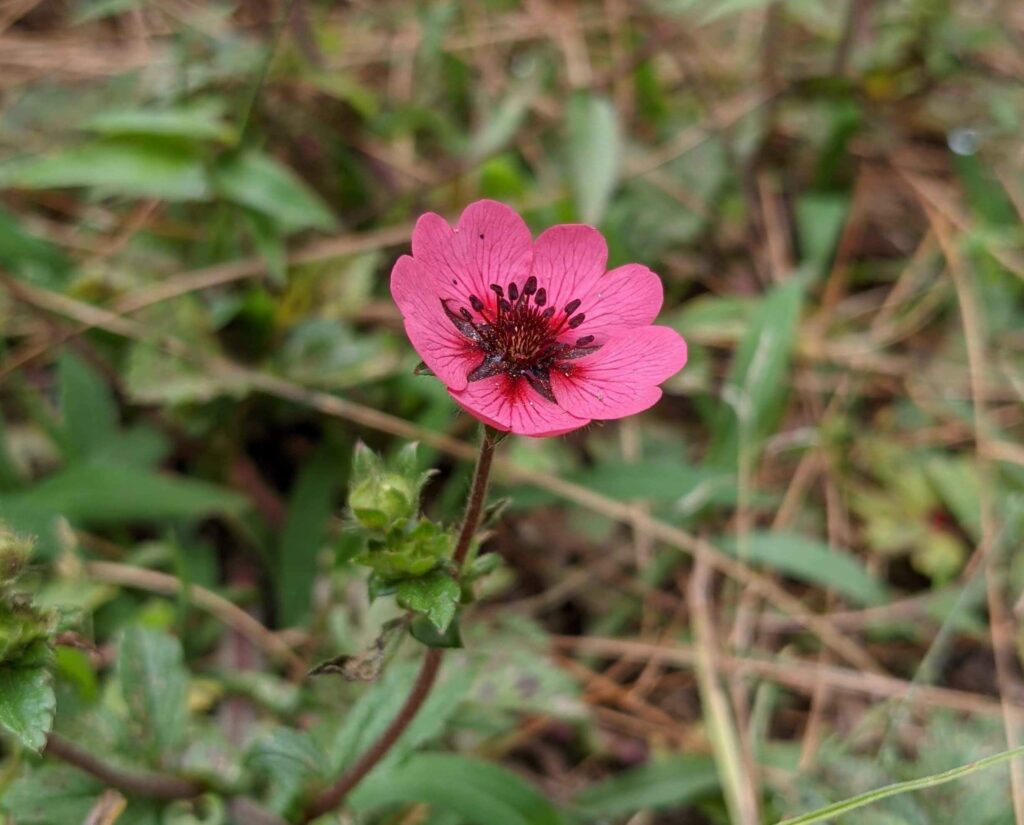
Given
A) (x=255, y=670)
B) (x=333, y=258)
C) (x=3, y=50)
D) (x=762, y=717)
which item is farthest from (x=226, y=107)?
(x=762, y=717)

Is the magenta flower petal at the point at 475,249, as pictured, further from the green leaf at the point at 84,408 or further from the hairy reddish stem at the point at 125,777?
the green leaf at the point at 84,408

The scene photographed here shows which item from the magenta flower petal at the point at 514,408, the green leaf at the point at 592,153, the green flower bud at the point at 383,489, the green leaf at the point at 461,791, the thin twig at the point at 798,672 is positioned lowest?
the green leaf at the point at 461,791

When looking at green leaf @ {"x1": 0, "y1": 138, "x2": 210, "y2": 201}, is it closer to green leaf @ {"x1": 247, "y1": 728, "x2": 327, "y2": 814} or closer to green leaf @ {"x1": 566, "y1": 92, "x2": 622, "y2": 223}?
green leaf @ {"x1": 566, "y1": 92, "x2": 622, "y2": 223}

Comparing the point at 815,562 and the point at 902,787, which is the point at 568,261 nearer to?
the point at 902,787

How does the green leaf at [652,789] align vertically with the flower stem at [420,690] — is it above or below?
below

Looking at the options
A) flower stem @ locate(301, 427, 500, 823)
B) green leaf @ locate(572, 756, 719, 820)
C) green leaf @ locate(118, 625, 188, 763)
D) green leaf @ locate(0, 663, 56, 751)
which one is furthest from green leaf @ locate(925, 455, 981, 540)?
green leaf @ locate(0, 663, 56, 751)

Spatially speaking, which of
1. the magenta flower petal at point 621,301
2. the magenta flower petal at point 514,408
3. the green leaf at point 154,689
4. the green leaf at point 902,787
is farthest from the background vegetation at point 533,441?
the magenta flower petal at point 621,301

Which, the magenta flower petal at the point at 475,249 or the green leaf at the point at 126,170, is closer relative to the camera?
the magenta flower petal at the point at 475,249
